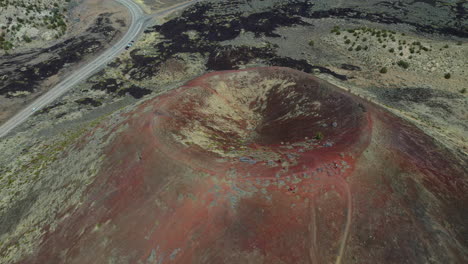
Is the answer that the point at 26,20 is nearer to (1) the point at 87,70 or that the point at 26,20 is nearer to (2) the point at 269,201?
(1) the point at 87,70

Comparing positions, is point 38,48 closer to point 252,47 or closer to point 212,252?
point 252,47

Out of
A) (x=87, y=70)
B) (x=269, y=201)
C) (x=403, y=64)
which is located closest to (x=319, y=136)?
(x=269, y=201)

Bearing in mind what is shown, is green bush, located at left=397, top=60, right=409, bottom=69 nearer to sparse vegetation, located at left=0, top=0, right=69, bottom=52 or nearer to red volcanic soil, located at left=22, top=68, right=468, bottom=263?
red volcanic soil, located at left=22, top=68, right=468, bottom=263

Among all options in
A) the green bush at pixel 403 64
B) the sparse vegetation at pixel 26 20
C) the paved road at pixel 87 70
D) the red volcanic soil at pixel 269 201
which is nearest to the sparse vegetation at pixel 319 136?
the red volcanic soil at pixel 269 201

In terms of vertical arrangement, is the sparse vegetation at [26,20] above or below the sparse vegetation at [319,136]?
above

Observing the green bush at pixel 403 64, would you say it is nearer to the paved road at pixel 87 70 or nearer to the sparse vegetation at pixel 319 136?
the sparse vegetation at pixel 319 136
